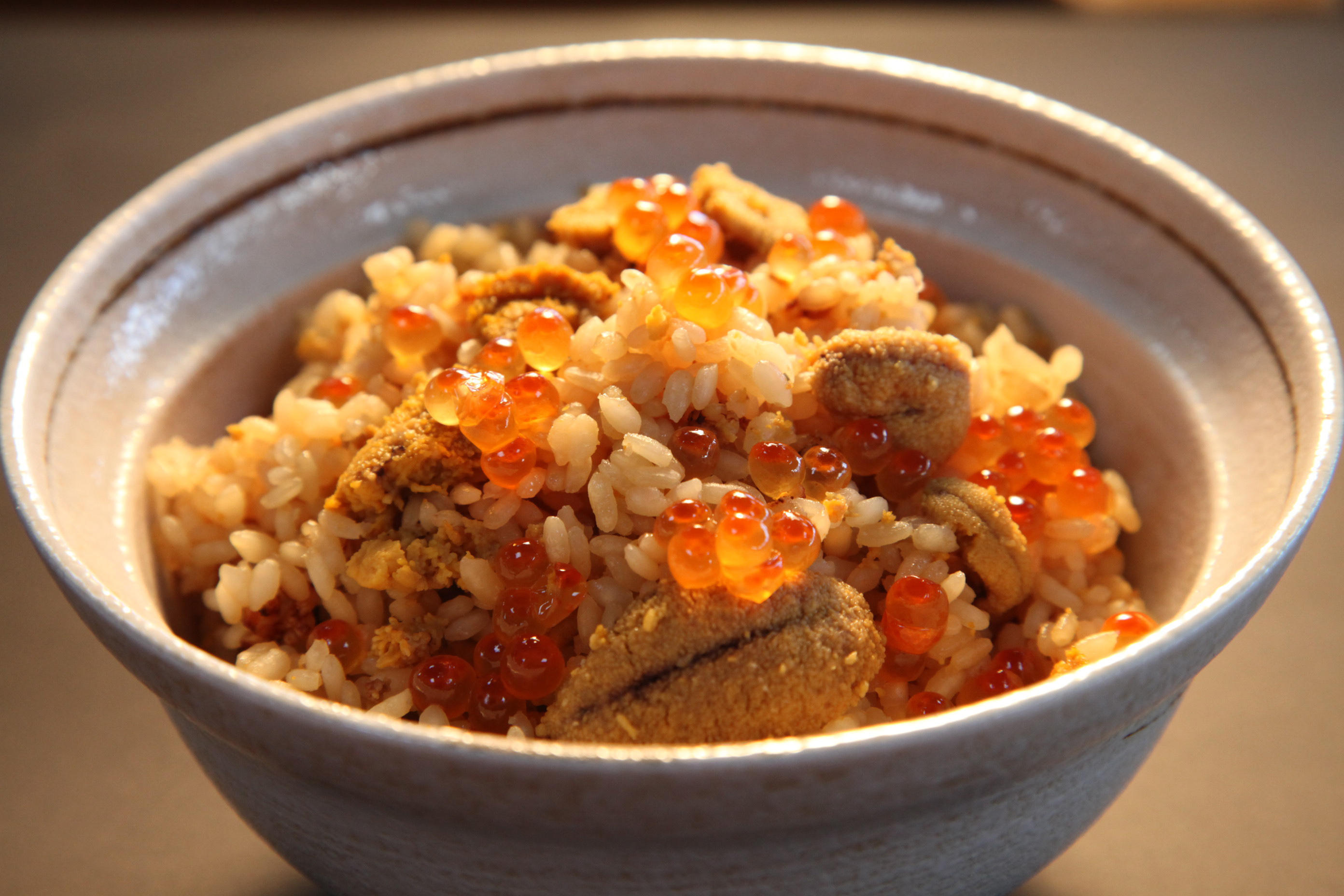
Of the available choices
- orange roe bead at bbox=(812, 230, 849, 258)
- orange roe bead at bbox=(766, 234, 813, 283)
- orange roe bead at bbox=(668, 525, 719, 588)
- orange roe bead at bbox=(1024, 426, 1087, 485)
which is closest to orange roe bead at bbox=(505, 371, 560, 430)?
orange roe bead at bbox=(668, 525, 719, 588)

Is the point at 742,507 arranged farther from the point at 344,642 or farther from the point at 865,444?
the point at 344,642

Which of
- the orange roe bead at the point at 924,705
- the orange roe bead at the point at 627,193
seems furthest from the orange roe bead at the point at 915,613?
the orange roe bead at the point at 627,193

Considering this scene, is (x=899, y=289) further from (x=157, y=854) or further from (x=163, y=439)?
(x=157, y=854)

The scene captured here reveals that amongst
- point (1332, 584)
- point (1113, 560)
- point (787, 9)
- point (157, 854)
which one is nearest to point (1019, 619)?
point (1113, 560)

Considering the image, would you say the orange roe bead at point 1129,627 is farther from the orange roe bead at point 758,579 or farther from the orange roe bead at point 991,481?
the orange roe bead at point 758,579

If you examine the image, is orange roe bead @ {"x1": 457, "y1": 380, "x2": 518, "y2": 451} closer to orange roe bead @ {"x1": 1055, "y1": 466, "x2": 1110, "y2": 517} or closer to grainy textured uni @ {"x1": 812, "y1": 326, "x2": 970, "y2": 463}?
grainy textured uni @ {"x1": 812, "y1": 326, "x2": 970, "y2": 463}

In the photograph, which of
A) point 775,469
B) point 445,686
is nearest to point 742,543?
point 775,469
